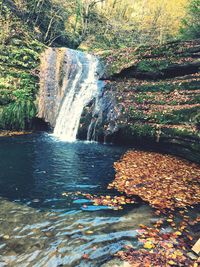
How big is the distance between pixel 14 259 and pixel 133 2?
41647 mm

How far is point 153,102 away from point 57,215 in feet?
28.6

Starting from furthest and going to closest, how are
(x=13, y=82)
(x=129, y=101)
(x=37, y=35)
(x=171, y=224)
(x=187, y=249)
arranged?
1. (x=37, y=35)
2. (x=13, y=82)
3. (x=129, y=101)
4. (x=171, y=224)
5. (x=187, y=249)

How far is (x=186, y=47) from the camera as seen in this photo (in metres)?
14.5

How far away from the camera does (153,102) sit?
13211mm

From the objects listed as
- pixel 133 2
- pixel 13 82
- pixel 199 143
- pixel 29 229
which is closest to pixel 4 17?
pixel 13 82

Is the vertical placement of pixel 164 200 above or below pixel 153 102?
below

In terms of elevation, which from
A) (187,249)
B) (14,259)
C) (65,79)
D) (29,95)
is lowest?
(14,259)

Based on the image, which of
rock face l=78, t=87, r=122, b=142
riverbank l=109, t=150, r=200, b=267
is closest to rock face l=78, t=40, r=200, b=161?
rock face l=78, t=87, r=122, b=142

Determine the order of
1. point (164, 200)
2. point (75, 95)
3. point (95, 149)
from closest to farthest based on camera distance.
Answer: point (164, 200)
point (95, 149)
point (75, 95)

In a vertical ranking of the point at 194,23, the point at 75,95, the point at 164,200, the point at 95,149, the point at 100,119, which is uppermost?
the point at 194,23

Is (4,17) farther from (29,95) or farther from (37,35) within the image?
(29,95)

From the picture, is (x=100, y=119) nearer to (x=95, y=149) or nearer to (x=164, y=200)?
(x=95, y=149)

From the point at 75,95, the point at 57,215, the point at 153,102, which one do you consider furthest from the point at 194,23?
the point at 57,215

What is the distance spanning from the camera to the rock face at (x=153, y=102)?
37.2 ft
